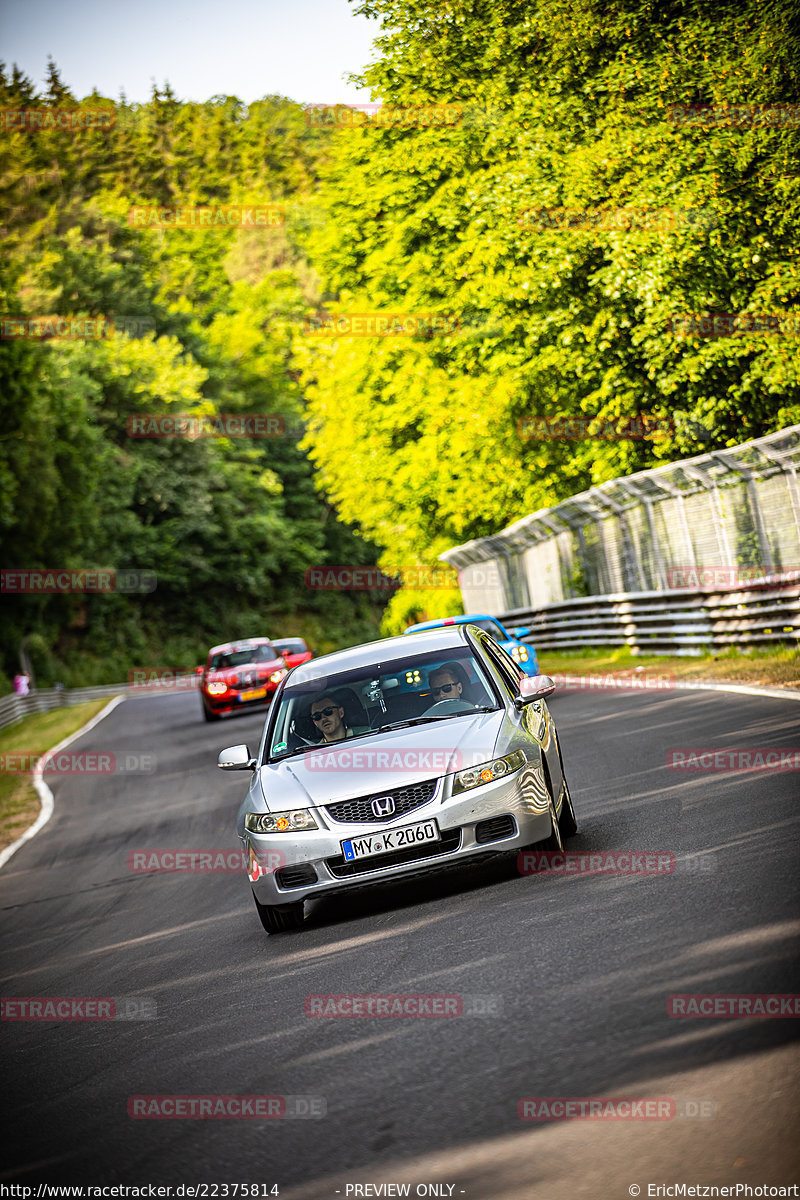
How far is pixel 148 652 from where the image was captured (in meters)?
74.8

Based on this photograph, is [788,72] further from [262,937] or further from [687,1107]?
[687,1107]

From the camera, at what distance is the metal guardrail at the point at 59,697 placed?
4722cm

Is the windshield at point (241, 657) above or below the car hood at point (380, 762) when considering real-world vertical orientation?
below

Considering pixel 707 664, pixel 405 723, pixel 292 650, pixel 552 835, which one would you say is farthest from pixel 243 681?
pixel 552 835

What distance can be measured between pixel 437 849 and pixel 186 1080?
2633 millimetres

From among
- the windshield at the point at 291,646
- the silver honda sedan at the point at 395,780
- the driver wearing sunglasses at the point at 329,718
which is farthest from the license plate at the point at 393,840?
the windshield at the point at 291,646

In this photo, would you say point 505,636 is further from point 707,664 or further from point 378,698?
point 378,698

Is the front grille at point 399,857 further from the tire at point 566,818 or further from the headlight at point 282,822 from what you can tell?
the tire at point 566,818

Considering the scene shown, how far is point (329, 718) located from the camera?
9242mm

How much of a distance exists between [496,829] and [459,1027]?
2547 mm

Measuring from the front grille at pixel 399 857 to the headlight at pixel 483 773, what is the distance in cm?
25

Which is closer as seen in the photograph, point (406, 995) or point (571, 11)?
point (406, 995)

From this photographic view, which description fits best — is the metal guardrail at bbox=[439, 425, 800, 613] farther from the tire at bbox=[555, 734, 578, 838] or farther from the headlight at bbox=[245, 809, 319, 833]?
the headlight at bbox=[245, 809, 319, 833]

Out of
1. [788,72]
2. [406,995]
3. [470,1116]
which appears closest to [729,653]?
[788,72]
